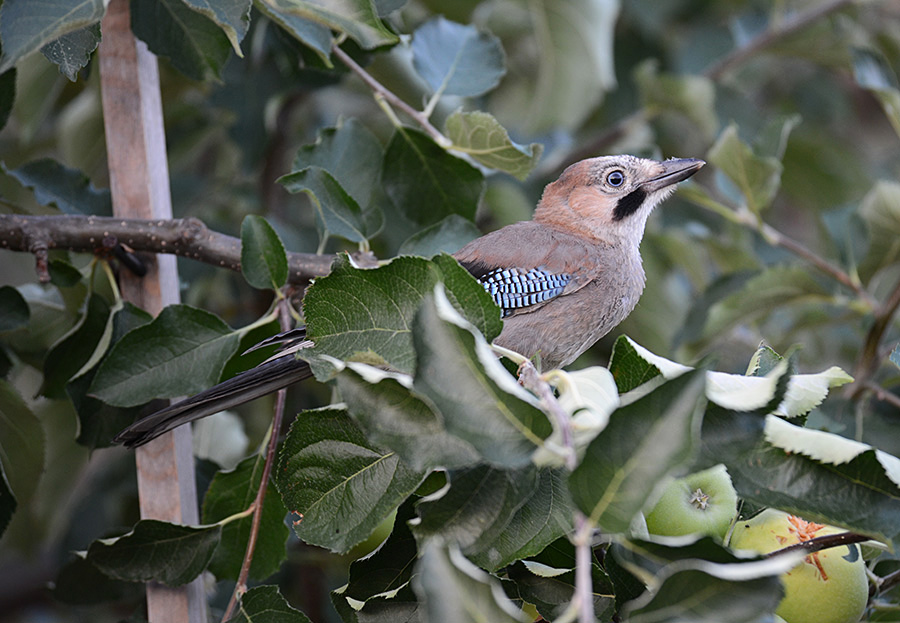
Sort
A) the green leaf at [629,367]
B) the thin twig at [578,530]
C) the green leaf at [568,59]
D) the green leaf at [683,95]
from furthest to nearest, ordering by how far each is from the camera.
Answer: the green leaf at [683,95], the green leaf at [568,59], the green leaf at [629,367], the thin twig at [578,530]

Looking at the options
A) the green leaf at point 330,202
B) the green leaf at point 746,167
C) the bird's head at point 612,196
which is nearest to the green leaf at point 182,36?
the green leaf at point 330,202

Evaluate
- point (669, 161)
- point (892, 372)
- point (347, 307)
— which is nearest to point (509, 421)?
point (347, 307)

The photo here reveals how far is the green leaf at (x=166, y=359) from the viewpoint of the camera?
168 cm

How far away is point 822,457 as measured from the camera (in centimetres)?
117

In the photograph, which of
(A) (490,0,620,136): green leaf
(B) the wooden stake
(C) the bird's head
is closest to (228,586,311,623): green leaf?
(B) the wooden stake

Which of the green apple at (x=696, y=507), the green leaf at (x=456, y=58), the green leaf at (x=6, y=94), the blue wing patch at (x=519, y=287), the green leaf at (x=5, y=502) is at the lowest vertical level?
the green leaf at (x=5, y=502)

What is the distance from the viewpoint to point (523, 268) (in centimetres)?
218

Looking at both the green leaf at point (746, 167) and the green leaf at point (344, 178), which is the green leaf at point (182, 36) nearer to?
the green leaf at point (344, 178)

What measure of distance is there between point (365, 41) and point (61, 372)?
1002 millimetres

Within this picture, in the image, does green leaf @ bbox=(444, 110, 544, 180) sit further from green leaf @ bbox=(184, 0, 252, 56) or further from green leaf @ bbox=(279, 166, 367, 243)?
green leaf @ bbox=(184, 0, 252, 56)

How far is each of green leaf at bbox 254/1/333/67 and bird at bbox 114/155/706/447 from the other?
570mm

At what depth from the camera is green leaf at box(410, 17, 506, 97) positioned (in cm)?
212

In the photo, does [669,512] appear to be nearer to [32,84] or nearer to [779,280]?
[779,280]

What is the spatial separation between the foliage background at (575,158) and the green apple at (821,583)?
0.78m
